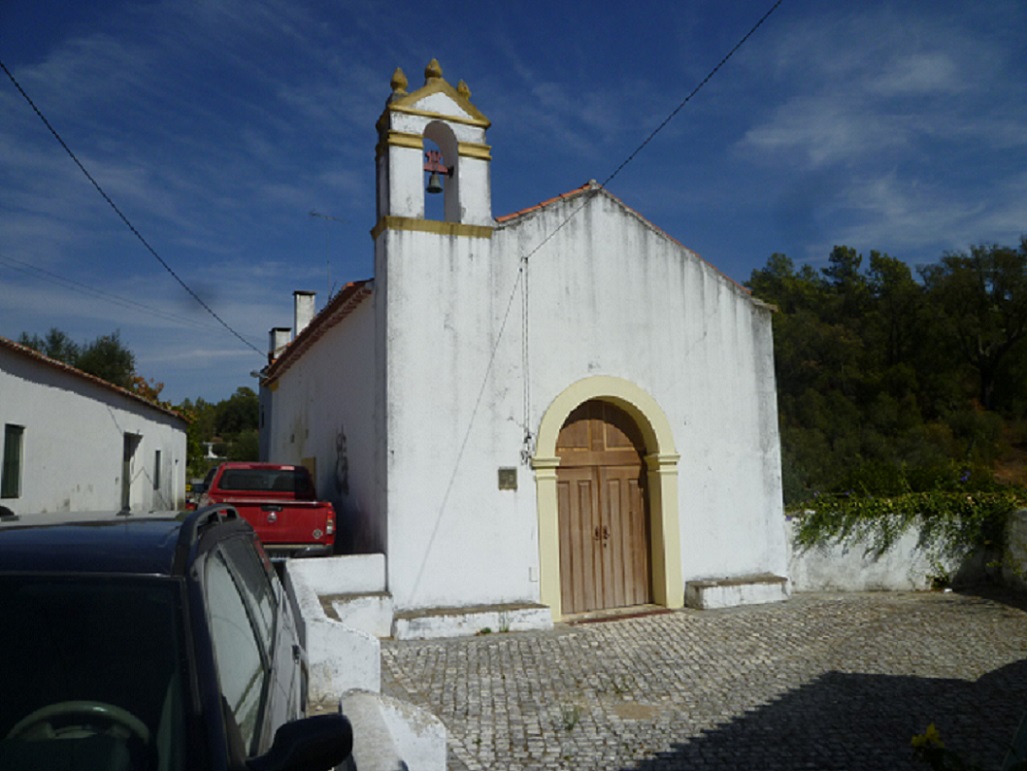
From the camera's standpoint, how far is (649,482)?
1027 cm

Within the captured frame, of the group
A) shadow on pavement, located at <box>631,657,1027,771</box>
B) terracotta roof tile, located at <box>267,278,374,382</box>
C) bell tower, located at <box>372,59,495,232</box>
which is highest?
bell tower, located at <box>372,59,495,232</box>

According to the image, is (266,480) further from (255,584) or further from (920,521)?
(920,521)

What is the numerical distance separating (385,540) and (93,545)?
6570mm

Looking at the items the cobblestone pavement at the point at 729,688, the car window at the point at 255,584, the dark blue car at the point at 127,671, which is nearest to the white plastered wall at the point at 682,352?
the cobblestone pavement at the point at 729,688

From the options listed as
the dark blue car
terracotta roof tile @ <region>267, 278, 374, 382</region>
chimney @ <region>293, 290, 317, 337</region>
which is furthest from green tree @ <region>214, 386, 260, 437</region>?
the dark blue car

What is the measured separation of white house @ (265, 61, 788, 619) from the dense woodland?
15463mm

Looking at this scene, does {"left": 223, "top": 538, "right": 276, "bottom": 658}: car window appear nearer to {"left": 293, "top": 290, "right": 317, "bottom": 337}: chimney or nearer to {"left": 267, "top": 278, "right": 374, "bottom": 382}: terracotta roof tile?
{"left": 267, "top": 278, "right": 374, "bottom": 382}: terracotta roof tile

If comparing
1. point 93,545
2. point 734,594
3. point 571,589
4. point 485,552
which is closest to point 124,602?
point 93,545

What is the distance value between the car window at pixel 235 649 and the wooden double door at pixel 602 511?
7.19 metres

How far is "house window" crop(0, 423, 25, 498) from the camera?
11.6 metres

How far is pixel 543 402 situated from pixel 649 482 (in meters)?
1.98

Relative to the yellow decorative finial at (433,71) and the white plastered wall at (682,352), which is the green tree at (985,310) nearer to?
the white plastered wall at (682,352)

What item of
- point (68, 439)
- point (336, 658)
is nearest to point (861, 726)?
point (336, 658)

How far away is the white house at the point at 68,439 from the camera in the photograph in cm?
1180
